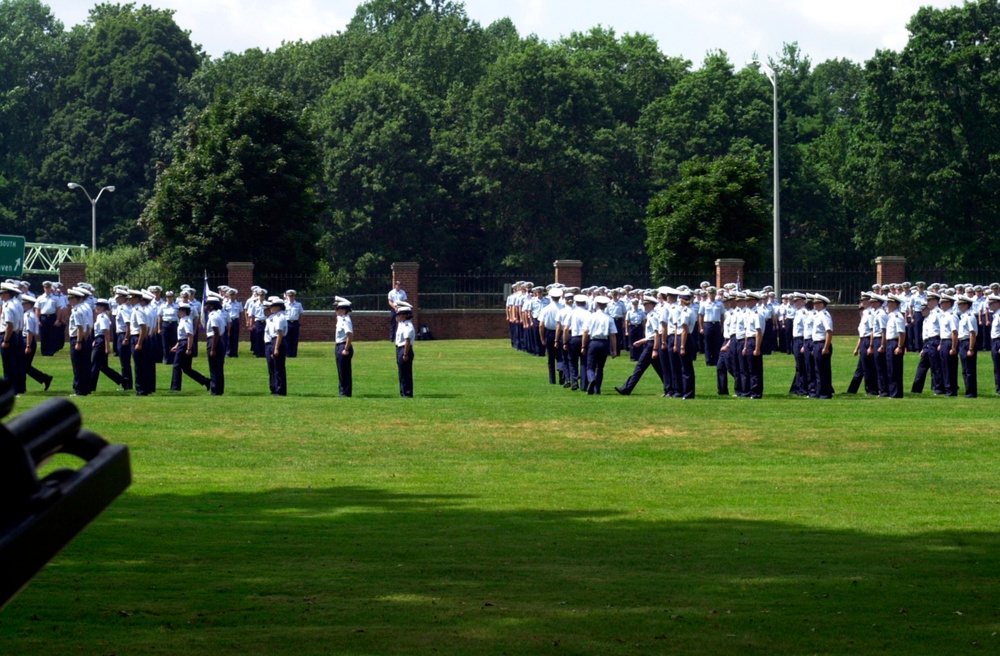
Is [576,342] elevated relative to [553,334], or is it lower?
lower

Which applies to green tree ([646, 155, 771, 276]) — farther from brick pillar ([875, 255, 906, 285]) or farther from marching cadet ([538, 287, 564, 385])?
marching cadet ([538, 287, 564, 385])

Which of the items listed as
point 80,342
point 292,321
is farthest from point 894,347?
point 292,321

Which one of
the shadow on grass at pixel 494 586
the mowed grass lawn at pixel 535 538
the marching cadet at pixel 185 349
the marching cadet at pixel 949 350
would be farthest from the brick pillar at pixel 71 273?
the shadow on grass at pixel 494 586

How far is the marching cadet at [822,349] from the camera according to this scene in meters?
26.4

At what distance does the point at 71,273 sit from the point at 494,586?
4257 cm

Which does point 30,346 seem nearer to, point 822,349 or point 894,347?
point 822,349

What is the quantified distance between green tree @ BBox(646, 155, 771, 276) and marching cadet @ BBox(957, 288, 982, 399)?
889 inches

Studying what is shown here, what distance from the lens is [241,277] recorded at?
50.5 metres

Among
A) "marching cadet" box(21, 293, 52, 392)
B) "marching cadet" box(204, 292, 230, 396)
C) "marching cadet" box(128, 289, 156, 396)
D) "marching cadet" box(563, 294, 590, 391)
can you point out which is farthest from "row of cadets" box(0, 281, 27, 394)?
"marching cadet" box(563, 294, 590, 391)

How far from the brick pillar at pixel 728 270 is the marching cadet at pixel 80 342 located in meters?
24.8

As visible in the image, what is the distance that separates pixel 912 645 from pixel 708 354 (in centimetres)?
2945

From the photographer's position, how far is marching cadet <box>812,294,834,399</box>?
26.4 m

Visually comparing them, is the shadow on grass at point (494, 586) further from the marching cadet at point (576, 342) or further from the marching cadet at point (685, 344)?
the marching cadet at point (576, 342)

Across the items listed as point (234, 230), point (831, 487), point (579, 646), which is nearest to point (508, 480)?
point (831, 487)
